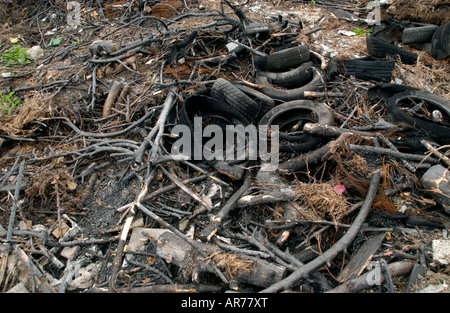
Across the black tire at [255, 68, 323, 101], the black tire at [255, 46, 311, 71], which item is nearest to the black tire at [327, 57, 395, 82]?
the black tire at [255, 68, 323, 101]

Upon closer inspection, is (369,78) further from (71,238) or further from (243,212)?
(71,238)

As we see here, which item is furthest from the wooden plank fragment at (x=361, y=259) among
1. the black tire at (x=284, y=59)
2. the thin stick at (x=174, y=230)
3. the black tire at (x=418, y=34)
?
the black tire at (x=418, y=34)

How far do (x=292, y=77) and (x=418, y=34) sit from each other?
2.58 meters

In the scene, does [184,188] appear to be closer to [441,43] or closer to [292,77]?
[292,77]

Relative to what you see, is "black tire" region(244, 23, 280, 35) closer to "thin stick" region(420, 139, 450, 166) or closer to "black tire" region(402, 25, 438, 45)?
"black tire" region(402, 25, 438, 45)

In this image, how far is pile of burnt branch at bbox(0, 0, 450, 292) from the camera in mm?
2465

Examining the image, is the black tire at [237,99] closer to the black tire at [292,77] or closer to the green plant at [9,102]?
the black tire at [292,77]

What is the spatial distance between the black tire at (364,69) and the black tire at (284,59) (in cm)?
44

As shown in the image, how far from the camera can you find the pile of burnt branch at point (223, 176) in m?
2.46

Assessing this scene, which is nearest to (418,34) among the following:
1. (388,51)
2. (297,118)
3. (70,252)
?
(388,51)

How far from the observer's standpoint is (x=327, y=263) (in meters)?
2.32

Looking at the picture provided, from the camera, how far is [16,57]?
554 cm

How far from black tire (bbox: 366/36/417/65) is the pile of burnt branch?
0.04 metres

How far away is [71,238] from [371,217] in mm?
2960
